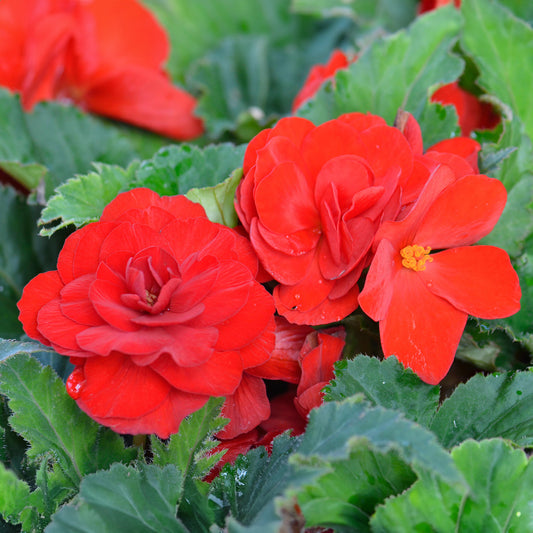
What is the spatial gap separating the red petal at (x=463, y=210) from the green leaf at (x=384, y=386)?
117 millimetres

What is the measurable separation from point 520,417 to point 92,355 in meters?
0.37

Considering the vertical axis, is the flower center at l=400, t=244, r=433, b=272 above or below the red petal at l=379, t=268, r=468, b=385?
above

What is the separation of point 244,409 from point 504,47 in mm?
564

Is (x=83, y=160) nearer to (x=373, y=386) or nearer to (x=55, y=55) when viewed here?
(x=55, y=55)

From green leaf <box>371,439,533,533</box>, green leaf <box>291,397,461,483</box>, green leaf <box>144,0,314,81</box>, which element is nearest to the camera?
green leaf <box>291,397,461,483</box>

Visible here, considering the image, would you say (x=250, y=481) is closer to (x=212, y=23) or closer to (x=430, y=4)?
(x=430, y=4)

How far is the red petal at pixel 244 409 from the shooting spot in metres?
0.57

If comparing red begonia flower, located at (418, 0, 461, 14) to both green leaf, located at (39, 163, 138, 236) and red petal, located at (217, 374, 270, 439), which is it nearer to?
green leaf, located at (39, 163, 138, 236)

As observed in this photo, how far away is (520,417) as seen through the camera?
22.0 inches

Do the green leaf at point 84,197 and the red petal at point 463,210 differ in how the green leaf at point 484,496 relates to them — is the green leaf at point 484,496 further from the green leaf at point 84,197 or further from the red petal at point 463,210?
the green leaf at point 84,197

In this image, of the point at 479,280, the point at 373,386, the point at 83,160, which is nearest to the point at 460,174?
the point at 479,280

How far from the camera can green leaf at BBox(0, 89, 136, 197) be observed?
0.88 m

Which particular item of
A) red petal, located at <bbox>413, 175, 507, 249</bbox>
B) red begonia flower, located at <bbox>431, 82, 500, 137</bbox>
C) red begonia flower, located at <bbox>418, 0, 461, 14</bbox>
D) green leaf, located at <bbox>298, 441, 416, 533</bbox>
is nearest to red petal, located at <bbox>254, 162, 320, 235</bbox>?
red petal, located at <bbox>413, 175, 507, 249</bbox>

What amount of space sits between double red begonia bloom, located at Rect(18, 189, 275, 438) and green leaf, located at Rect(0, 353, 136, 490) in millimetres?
61
